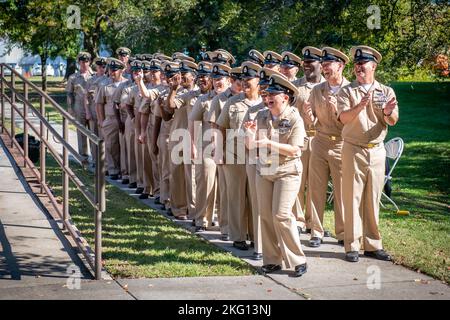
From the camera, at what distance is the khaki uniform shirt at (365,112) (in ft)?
28.5

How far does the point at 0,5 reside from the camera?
28.7 meters

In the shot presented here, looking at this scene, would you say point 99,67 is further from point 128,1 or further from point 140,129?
point 128,1

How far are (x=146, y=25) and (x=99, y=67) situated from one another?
10911mm

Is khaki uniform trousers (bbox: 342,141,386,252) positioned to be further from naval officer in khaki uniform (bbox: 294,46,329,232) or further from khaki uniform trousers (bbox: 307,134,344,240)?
naval officer in khaki uniform (bbox: 294,46,329,232)

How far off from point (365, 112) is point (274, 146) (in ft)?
4.90

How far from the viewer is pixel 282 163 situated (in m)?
7.96

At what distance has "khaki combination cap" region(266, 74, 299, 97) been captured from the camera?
782 cm

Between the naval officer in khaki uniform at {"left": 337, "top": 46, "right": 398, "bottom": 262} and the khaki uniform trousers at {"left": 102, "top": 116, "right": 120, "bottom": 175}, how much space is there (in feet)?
21.2

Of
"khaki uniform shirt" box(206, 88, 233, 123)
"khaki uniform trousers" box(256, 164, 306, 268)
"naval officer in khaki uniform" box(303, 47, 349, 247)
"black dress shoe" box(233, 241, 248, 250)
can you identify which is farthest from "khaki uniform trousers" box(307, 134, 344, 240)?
"khaki uniform trousers" box(256, 164, 306, 268)

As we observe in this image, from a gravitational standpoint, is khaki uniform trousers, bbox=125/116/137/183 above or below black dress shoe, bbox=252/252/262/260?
above

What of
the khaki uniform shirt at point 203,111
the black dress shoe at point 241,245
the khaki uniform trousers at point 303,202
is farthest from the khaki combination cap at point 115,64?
the black dress shoe at point 241,245

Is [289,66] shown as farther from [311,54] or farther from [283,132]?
[283,132]

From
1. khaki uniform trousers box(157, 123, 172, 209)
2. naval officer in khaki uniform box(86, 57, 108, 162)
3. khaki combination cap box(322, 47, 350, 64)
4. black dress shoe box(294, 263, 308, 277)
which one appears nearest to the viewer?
black dress shoe box(294, 263, 308, 277)

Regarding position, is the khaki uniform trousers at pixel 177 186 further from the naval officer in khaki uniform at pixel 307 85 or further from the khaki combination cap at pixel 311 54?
the khaki combination cap at pixel 311 54
